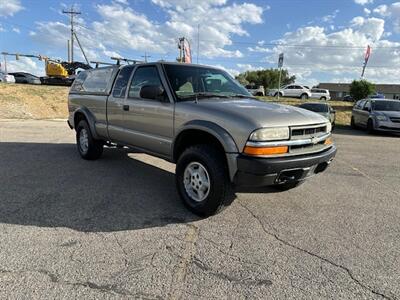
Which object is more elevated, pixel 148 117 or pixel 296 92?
pixel 296 92

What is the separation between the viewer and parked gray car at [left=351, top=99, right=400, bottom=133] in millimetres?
14125

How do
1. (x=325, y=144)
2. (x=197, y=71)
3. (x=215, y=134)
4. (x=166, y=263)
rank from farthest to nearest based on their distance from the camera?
1. (x=197, y=71)
2. (x=325, y=144)
3. (x=215, y=134)
4. (x=166, y=263)

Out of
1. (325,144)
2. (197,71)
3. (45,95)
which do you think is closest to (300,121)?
(325,144)

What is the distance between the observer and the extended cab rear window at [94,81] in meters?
6.34

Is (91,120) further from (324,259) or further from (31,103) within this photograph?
(31,103)

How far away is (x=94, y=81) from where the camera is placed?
22.5 feet

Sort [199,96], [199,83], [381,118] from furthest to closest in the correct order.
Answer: [381,118], [199,83], [199,96]

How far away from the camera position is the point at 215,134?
12.9ft

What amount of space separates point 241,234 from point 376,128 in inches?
507

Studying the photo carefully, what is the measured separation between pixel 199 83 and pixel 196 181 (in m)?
1.56

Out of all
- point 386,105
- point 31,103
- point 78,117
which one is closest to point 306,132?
point 78,117

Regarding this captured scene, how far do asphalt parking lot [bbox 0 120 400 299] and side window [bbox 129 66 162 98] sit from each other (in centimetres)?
147

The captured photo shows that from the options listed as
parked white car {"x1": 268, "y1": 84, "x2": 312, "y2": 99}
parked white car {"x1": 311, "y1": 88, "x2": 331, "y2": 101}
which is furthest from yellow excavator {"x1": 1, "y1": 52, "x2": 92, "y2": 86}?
parked white car {"x1": 311, "y1": 88, "x2": 331, "y2": 101}

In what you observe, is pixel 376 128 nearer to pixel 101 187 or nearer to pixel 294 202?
pixel 294 202
